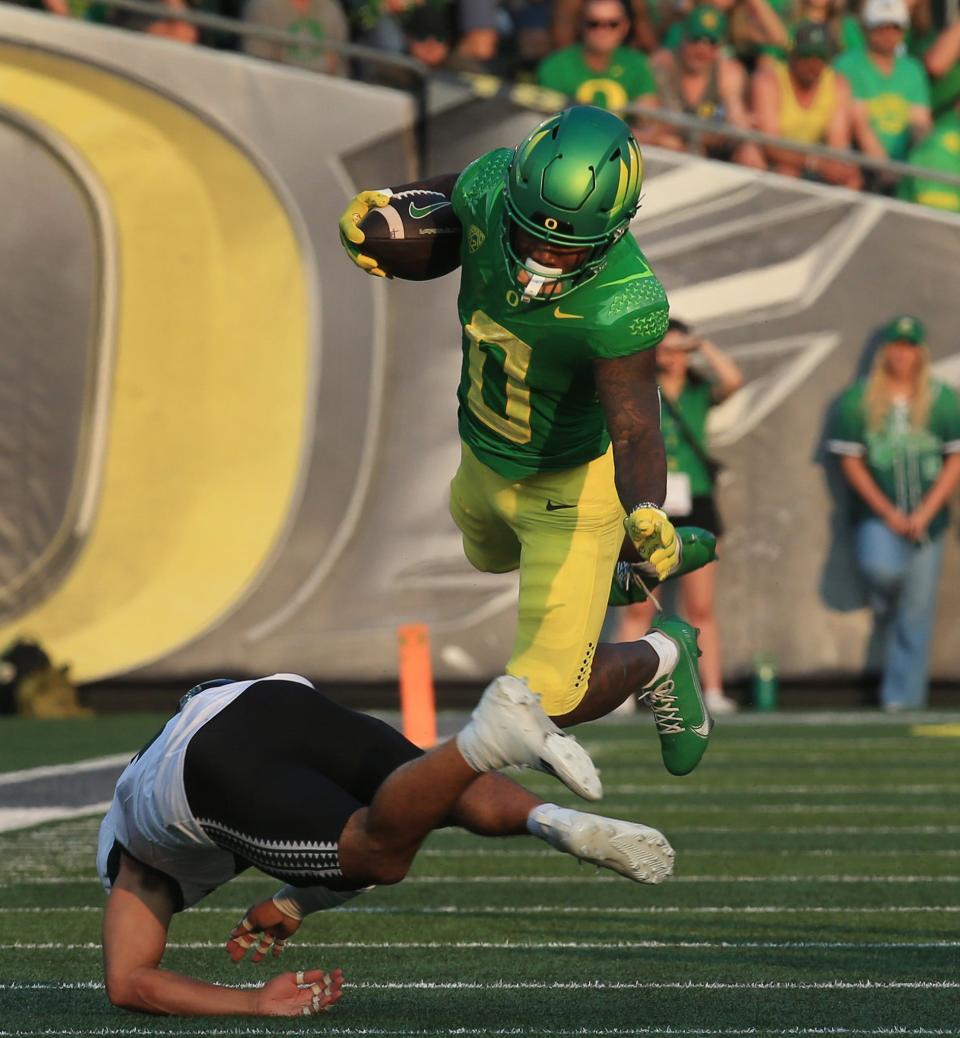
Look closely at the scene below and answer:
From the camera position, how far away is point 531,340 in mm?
5379

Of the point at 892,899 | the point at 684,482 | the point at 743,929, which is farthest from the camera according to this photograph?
the point at 684,482

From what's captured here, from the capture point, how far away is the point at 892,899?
20.3 ft

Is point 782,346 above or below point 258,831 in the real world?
below

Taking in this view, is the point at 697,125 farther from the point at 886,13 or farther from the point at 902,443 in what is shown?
the point at 902,443

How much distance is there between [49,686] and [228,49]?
12.3ft

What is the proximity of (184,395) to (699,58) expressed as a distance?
3593mm

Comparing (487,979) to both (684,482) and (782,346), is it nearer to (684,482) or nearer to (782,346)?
(684,482)

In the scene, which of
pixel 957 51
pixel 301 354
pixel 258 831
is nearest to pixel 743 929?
pixel 258 831

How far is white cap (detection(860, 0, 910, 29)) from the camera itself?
1278 cm

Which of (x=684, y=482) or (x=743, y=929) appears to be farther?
(x=684, y=482)

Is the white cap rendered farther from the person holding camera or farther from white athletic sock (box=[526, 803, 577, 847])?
white athletic sock (box=[526, 803, 577, 847])

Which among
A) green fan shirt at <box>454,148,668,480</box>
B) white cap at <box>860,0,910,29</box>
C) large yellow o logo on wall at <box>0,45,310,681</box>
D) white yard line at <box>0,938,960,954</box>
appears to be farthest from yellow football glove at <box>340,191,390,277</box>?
white cap at <box>860,0,910,29</box>

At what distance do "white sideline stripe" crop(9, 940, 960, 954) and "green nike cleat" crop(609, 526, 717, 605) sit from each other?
94 centimetres

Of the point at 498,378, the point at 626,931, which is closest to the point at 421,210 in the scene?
the point at 498,378
